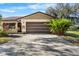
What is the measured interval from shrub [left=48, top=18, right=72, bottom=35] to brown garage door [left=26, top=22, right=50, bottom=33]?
2.8 inches

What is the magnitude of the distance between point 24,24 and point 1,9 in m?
0.38

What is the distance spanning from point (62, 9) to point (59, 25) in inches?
8.8

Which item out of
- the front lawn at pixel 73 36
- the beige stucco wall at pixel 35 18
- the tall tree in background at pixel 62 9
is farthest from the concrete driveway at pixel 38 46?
the tall tree in background at pixel 62 9

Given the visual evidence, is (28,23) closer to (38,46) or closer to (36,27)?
(36,27)

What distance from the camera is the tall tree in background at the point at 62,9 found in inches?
116

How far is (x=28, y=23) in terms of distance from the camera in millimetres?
3074

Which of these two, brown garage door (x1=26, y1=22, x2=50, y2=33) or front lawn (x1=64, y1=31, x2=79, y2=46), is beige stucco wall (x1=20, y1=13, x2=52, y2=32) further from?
front lawn (x1=64, y1=31, x2=79, y2=46)

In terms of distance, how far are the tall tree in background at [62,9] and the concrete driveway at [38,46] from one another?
0.31 m

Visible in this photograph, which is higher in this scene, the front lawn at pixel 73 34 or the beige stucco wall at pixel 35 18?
the beige stucco wall at pixel 35 18

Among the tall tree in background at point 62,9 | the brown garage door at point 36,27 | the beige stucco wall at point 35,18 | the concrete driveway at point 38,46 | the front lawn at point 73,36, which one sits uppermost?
the tall tree in background at point 62,9

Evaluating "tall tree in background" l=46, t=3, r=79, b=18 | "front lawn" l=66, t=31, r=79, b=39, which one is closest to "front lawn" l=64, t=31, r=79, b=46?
"front lawn" l=66, t=31, r=79, b=39

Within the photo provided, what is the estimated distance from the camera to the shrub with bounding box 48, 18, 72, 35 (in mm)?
2992

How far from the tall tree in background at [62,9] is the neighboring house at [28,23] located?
8cm

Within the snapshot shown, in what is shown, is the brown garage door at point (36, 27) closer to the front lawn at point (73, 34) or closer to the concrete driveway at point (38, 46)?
the concrete driveway at point (38, 46)
